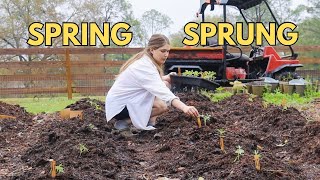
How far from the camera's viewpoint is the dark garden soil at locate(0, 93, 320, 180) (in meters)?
3.02

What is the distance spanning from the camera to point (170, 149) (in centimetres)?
395

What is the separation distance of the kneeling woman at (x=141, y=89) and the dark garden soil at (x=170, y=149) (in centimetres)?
19

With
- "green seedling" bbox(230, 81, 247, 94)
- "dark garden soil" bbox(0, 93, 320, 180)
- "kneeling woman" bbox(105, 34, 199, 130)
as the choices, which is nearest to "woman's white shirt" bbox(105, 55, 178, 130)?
"kneeling woman" bbox(105, 34, 199, 130)

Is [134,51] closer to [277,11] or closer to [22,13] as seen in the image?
[22,13]

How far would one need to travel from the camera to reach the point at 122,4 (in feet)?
91.3

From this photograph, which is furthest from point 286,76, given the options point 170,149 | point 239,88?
point 170,149

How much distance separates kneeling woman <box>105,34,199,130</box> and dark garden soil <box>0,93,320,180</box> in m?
0.19

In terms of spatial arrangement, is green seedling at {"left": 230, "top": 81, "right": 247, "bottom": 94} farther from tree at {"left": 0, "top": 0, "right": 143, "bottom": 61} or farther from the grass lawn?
tree at {"left": 0, "top": 0, "right": 143, "bottom": 61}

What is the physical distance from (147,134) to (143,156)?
3.02 ft

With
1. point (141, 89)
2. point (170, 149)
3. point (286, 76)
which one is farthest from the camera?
point (286, 76)

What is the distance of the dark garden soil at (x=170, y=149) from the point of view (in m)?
3.02

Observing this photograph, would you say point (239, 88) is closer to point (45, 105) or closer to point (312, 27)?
point (45, 105)

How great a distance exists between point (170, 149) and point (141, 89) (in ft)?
3.80

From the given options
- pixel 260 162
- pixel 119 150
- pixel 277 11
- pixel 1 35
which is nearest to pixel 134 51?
pixel 119 150
